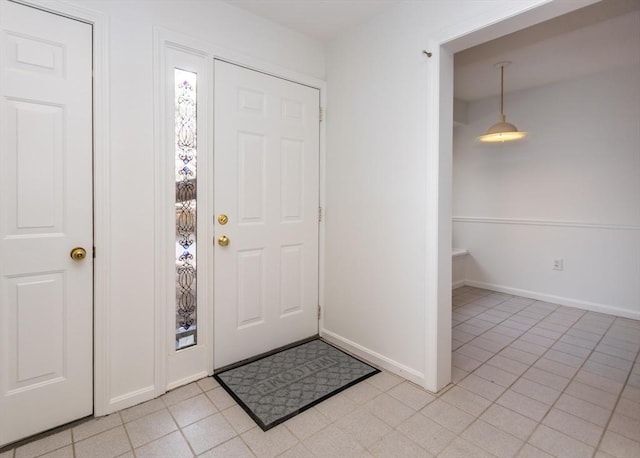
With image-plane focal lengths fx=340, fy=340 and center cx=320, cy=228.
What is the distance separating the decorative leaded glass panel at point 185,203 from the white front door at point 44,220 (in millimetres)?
444

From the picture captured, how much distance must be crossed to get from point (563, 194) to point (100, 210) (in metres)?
4.36

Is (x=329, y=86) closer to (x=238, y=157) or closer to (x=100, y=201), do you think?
(x=238, y=157)

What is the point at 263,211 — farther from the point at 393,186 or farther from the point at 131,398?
the point at 131,398

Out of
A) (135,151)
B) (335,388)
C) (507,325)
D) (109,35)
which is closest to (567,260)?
(507,325)

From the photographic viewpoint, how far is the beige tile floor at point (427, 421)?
1565 mm

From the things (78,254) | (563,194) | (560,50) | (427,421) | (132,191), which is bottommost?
(427,421)

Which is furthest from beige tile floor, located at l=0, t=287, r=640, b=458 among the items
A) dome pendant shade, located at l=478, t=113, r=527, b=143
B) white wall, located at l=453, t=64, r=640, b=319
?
dome pendant shade, located at l=478, t=113, r=527, b=143

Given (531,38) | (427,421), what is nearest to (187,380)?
(427,421)

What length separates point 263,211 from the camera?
243 cm

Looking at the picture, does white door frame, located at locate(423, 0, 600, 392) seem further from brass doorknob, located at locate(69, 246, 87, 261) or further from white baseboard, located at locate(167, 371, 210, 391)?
brass doorknob, located at locate(69, 246, 87, 261)

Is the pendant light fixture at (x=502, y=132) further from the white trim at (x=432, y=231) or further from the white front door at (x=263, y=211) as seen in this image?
the white front door at (x=263, y=211)

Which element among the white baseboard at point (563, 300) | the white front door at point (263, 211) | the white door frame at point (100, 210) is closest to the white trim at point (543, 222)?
the white baseboard at point (563, 300)

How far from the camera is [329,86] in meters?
2.71

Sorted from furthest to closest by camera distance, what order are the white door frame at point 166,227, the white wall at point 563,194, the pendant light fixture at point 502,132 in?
the white wall at point 563,194
the pendant light fixture at point 502,132
the white door frame at point 166,227
